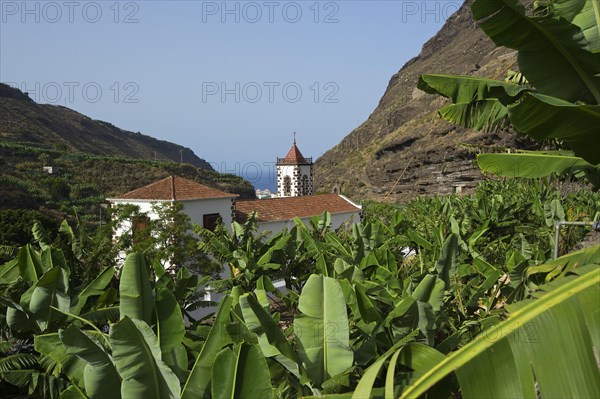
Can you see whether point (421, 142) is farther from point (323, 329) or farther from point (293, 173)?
point (323, 329)

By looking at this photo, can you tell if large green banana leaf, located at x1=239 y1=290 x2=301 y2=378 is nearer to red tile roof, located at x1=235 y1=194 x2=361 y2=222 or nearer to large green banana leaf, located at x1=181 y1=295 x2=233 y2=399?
large green banana leaf, located at x1=181 y1=295 x2=233 y2=399

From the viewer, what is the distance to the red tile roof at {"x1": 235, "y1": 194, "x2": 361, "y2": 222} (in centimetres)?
2881

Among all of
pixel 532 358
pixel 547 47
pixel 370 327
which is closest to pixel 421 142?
pixel 370 327

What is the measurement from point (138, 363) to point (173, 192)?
22.0 metres

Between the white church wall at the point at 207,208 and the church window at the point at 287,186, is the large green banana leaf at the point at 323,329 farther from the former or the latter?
the church window at the point at 287,186

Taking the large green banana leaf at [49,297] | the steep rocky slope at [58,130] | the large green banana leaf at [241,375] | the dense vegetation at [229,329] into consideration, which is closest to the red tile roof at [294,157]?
the steep rocky slope at [58,130]

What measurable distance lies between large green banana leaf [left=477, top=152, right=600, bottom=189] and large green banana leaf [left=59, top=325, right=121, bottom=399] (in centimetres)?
350

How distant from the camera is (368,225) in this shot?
10.1 m

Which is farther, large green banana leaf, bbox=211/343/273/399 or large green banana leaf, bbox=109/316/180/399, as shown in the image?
large green banana leaf, bbox=109/316/180/399

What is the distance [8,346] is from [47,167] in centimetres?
4586

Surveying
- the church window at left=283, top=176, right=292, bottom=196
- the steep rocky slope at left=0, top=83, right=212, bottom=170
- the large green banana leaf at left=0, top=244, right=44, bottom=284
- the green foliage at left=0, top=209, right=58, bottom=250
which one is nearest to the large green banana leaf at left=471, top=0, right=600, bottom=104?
the large green banana leaf at left=0, top=244, right=44, bottom=284

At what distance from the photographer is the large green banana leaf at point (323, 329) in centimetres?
370

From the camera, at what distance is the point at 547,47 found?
376 centimetres

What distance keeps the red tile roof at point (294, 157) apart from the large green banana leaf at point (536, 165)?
143 feet
